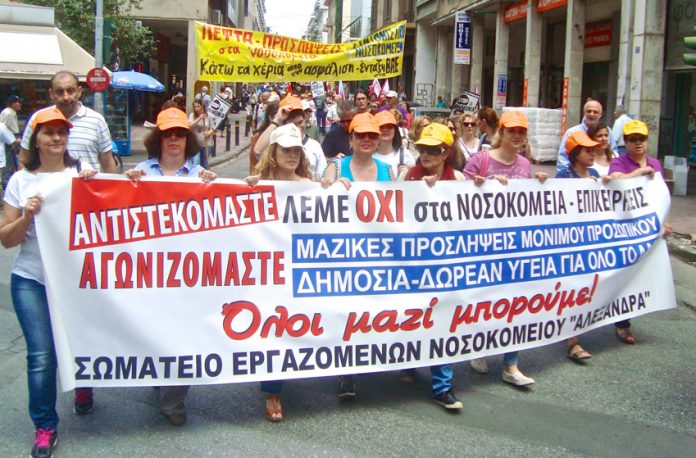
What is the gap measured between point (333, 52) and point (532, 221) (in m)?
5.73

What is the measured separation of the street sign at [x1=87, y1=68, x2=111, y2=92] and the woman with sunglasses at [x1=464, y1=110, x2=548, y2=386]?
13.0 meters

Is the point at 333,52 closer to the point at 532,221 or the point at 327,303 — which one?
the point at 532,221

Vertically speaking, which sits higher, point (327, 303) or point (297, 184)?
point (297, 184)

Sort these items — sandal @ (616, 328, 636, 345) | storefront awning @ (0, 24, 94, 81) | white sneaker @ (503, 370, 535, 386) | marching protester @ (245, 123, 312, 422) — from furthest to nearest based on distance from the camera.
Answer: storefront awning @ (0, 24, 94, 81), sandal @ (616, 328, 636, 345), white sneaker @ (503, 370, 535, 386), marching protester @ (245, 123, 312, 422)

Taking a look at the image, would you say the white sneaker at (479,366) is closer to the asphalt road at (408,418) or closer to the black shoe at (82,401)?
the asphalt road at (408,418)

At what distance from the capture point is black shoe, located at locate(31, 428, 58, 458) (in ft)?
12.3

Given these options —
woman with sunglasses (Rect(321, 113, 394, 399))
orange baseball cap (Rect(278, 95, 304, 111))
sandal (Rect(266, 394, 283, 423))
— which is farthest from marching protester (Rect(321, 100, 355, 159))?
sandal (Rect(266, 394, 283, 423))

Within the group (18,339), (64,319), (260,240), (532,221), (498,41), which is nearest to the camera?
(64,319)

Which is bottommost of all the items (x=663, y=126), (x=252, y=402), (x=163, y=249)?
(x=252, y=402)

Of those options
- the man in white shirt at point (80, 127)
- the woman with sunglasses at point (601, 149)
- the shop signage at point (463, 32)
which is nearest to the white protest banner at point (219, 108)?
the man in white shirt at point (80, 127)

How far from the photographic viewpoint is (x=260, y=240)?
4297 millimetres

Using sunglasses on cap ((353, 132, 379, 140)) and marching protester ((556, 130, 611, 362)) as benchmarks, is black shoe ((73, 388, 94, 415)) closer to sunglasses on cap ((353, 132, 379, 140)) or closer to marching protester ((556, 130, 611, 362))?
sunglasses on cap ((353, 132, 379, 140))

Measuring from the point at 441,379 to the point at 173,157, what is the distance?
2.08 metres

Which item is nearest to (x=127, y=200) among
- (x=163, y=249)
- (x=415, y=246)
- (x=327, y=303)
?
(x=163, y=249)
